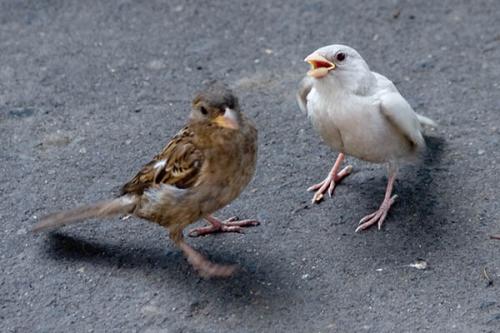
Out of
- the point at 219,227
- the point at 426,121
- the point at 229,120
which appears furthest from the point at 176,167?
the point at 426,121

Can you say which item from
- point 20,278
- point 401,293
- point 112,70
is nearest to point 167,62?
point 112,70

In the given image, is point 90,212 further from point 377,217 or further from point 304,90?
point 377,217

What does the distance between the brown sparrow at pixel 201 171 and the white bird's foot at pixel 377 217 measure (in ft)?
2.79

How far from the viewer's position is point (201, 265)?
493 cm

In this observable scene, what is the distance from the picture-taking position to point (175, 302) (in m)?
4.82

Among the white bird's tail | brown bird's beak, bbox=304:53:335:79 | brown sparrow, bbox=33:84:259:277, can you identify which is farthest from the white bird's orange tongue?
the white bird's tail

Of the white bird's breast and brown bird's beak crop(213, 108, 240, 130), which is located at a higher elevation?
brown bird's beak crop(213, 108, 240, 130)

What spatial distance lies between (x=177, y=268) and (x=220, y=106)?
99cm

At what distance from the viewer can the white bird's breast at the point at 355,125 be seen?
17.0 ft

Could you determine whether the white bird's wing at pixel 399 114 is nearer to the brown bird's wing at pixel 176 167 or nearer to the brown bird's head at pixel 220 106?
the brown bird's head at pixel 220 106

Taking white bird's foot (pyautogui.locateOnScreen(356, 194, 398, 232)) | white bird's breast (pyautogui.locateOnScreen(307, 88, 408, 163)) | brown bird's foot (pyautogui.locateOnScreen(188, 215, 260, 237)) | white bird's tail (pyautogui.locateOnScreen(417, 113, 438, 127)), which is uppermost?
white bird's breast (pyautogui.locateOnScreen(307, 88, 408, 163))

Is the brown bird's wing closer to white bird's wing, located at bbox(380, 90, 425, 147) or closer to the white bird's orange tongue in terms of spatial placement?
the white bird's orange tongue

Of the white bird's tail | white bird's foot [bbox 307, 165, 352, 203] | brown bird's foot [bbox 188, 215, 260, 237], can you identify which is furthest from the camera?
the white bird's tail

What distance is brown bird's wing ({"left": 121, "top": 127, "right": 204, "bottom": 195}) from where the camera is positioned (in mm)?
4738
